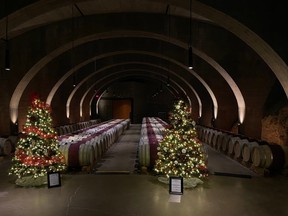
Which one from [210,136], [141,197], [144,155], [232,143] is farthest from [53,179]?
[210,136]

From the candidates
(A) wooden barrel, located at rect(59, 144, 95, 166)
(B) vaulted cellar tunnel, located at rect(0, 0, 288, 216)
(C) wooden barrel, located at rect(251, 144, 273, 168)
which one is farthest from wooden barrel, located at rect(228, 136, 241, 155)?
(A) wooden barrel, located at rect(59, 144, 95, 166)

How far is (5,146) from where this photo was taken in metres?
9.77

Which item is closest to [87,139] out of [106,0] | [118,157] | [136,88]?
[118,157]

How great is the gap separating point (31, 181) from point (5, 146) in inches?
161

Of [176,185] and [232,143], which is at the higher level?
[232,143]

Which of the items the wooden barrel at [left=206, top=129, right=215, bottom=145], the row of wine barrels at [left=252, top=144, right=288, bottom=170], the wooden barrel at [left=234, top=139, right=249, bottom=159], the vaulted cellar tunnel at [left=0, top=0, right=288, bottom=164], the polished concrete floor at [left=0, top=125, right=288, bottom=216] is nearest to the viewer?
the polished concrete floor at [left=0, top=125, right=288, bottom=216]

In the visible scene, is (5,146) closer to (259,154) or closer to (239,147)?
(239,147)

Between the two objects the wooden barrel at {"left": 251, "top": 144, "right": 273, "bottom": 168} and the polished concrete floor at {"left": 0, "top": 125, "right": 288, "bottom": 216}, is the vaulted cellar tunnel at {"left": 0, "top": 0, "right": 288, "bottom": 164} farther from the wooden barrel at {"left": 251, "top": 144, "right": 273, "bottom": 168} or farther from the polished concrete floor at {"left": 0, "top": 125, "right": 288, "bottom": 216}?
the polished concrete floor at {"left": 0, "top": 125, "right": 288, "bottom": 216}

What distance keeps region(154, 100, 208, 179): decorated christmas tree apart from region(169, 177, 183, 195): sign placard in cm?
48

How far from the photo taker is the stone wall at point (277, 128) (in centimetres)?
959

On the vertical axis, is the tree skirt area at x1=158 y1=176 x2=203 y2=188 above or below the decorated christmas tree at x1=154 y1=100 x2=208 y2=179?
below

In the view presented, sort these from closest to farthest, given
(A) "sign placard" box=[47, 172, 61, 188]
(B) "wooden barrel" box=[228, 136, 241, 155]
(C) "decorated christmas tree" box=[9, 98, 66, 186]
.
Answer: (A) "sign placard" box=[47, 172, 61, 188]
(C) "decorated christmas tree" box=[9, 98, 66, 186]
(B) "wooden barrel" box=[228, 136, 241, 155]

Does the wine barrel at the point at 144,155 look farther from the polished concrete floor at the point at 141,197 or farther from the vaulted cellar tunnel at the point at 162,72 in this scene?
the polished concrete floor at the point at 141,197

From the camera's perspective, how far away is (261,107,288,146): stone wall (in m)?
9.59
